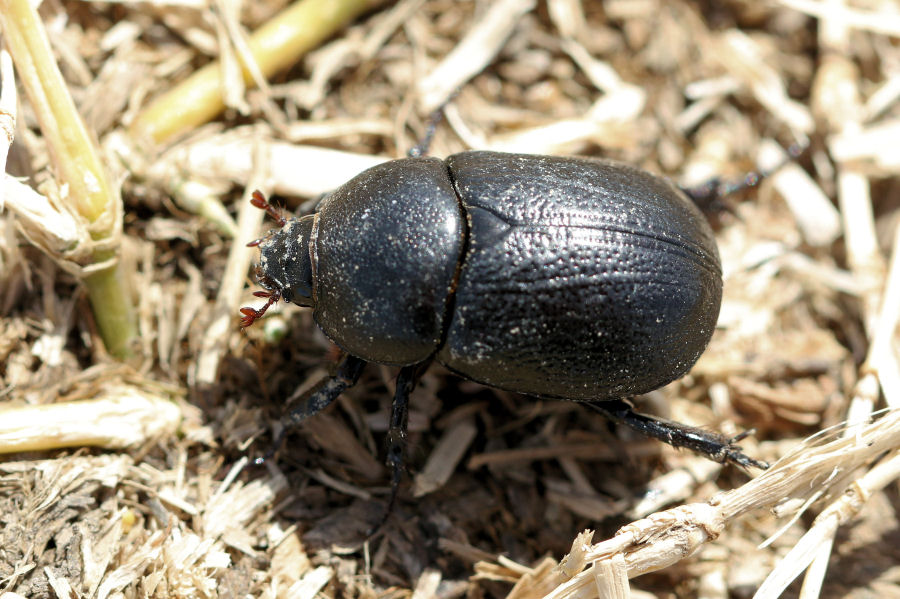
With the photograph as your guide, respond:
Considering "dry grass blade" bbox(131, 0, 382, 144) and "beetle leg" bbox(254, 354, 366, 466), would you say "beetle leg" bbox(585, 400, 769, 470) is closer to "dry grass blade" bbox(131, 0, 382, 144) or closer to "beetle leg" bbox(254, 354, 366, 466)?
"beetle leg" bbox(254, 354, 366, 466)

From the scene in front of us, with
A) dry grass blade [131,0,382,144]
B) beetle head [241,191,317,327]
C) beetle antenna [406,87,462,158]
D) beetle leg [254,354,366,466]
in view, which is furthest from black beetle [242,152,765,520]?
dry grass blade [131,0,382,144]

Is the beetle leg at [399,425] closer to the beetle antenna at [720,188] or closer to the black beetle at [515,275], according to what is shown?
the black beetle at [515,275]

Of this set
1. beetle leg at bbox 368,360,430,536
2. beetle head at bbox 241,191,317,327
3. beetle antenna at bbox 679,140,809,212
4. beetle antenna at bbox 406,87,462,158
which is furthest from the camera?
beetle antenna at bbox 679,140,809,212

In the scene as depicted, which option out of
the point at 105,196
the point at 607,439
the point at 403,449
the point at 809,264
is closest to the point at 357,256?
the point at 403,449

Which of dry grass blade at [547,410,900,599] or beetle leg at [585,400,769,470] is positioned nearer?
dry grass blade at [547,410,900,599]

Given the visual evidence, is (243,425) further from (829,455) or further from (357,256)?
(829,455)
